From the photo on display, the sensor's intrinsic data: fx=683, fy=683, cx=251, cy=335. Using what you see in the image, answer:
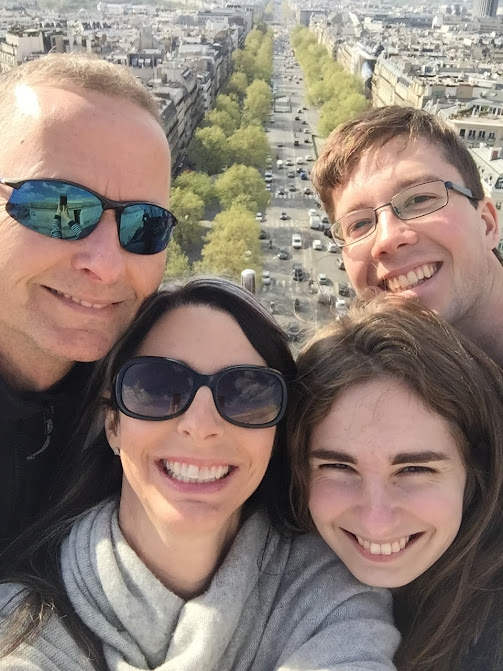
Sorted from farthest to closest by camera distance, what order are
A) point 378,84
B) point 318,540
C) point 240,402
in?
point 378,84 → point 318,540 → point 240,402

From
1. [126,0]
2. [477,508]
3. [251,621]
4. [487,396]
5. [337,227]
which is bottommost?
[126,0]

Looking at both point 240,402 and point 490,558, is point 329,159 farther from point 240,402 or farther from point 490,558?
point 490,558

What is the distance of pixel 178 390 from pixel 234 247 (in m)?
18.0

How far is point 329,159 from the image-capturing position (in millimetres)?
3100

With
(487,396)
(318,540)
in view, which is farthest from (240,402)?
(487,396)

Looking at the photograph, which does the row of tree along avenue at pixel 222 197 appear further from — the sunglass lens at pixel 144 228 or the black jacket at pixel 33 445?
the sunglass lens at pixel 144 228

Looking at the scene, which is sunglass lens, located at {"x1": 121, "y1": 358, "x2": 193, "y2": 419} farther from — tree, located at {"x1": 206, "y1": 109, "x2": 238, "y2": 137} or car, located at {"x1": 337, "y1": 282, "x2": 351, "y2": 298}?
tree, located at {"x1": 206, "y1": 109, "x2": 238, "y2": 137}

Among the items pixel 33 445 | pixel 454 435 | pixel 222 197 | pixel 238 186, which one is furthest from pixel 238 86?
pixel 454 435

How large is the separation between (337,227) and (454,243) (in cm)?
55

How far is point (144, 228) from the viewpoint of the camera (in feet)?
7.91

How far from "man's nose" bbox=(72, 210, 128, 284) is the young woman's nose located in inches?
21.3

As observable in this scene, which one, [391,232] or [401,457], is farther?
[391,232]

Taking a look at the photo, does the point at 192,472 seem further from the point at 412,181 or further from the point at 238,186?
the point at 238,186

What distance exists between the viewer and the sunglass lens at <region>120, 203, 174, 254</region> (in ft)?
7.73
